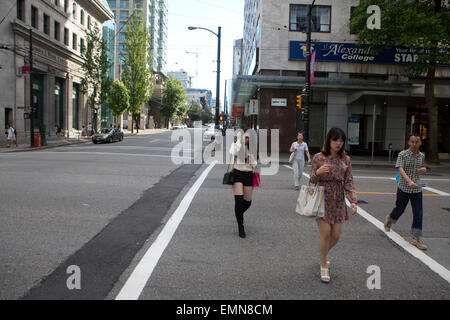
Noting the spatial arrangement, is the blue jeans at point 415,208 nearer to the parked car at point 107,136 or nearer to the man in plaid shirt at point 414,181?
the man in plaid shirt at point 414,181

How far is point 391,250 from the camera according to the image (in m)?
5.80

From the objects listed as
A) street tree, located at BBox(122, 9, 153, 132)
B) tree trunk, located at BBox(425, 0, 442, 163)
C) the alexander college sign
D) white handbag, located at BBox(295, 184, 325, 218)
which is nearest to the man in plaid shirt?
white handbag, located at BBox(295, 184, 325, 218)

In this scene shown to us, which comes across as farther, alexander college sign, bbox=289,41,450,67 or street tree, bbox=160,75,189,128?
street tree, bbox=160,75,189,128

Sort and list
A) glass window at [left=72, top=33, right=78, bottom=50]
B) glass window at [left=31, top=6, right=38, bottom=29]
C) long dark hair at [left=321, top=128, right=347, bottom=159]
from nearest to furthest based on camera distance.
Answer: long dark hair at [left=321, top=128, right=347, bottom=159], glass window at [left=31, top=6, right=38, bottom=29], glass window at [left=72, top=33, right=78, bottom=50]

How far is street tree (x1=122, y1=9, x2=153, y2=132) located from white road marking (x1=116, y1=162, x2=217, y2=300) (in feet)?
155

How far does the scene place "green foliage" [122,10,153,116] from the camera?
51.8 m

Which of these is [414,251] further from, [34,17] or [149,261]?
[34,17]

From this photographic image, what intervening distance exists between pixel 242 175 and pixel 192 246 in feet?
4.81

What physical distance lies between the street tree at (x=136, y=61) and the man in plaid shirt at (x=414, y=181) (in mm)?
49632

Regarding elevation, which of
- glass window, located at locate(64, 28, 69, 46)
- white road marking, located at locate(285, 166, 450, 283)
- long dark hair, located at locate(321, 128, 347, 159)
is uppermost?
glass window, located at locate(64, 28, 69, 46)

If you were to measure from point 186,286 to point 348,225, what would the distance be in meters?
4.13

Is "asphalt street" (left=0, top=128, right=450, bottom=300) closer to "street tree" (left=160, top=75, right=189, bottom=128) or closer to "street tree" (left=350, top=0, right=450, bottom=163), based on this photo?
"street tree" (left=350, top=0, right=450, bottom=163)
